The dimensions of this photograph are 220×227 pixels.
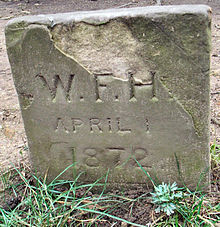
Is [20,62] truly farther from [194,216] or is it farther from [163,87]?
[194,216]

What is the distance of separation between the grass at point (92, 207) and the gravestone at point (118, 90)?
10cm

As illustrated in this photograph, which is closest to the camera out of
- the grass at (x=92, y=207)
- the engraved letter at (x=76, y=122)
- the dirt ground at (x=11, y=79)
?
the grass at (x=92, y=207)

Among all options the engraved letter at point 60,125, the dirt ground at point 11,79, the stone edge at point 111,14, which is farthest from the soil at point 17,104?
the stone edge at point 111,14

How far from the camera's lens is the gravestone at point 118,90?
1685mm

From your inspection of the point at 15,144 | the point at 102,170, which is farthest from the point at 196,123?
the point at 15,144

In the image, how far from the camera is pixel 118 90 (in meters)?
1.83

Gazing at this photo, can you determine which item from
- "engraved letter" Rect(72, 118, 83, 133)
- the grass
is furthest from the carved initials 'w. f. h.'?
the grass

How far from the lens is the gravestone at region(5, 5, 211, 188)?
168cm

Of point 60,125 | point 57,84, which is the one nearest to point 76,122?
point 60,125

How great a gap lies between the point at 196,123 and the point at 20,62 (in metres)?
0.99

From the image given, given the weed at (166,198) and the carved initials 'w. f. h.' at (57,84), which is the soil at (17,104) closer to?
the weed at (166,198)

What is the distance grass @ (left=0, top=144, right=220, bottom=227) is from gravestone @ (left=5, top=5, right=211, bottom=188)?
0.32 ft

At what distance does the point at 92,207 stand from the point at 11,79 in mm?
2323

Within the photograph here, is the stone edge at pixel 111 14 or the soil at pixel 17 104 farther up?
the stone edge at pixel 111 14
